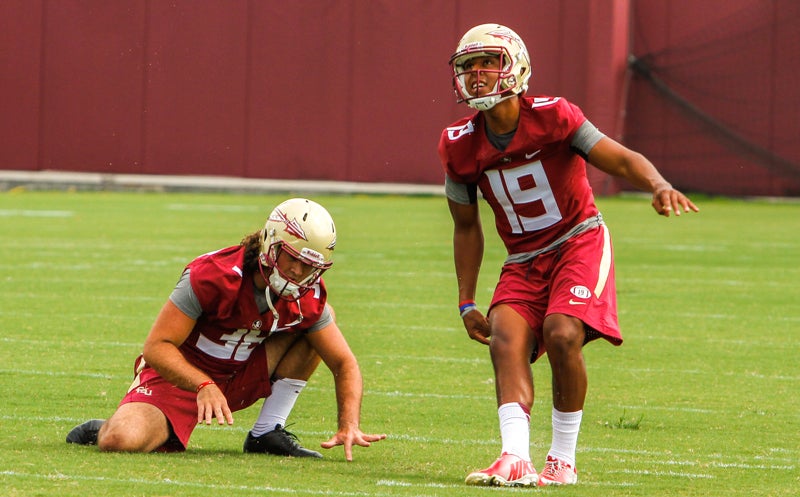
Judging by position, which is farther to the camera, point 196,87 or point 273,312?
point 196,87

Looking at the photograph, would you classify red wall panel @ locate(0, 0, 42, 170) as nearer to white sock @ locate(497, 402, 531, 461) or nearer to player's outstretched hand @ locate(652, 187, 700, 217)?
white sock @ locate(497, 402, 531, 461)

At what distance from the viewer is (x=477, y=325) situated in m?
5.93

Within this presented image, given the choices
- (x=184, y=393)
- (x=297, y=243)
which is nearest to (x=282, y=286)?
(x=297, y=243)

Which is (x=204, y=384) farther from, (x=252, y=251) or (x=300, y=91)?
(x=300, y=91)

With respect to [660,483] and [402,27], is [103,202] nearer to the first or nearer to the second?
[402,27]

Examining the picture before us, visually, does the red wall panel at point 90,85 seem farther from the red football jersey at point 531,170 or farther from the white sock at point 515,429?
the white sock at point 515,429

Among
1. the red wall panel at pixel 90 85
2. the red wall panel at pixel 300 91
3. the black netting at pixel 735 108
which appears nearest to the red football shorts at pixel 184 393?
the black netting at pixel 735 108

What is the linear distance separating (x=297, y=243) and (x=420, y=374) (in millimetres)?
2845

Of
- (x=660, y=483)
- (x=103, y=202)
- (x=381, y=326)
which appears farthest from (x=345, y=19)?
(x=660, y=483)

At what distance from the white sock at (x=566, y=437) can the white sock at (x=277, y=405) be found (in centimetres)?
129

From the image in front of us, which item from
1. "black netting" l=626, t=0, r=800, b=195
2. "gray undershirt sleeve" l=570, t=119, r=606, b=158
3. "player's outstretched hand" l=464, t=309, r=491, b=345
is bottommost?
"player's outstretched hand" l=464, t=309, r=491, b=345

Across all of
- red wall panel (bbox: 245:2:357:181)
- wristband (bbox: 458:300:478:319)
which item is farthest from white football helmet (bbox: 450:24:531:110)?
red wall panel (bbox: 245:2:357:181)

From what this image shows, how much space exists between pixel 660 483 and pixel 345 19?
21.3m

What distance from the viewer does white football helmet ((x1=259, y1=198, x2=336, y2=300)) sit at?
5453 millimetres
